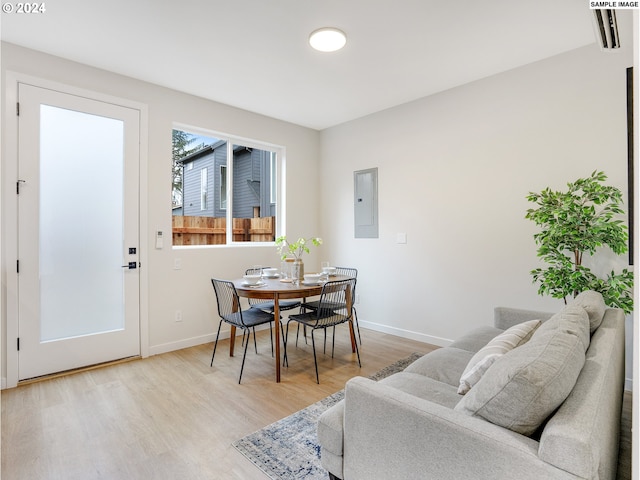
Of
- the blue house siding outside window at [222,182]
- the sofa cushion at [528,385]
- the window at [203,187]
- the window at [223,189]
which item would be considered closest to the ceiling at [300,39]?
the window at [223,189]

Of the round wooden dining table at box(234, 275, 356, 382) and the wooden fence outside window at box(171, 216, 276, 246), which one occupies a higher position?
the wooden fence outside window at box(171, 216, 276, 246)

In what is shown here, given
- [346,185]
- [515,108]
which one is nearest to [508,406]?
[515,108]

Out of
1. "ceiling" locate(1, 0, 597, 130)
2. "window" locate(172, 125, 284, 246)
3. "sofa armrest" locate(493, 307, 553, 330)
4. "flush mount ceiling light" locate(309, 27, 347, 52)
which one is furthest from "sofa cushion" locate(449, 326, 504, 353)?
"window" locate(172, 125, 284, 246)

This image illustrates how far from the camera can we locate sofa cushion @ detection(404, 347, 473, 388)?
1883mm

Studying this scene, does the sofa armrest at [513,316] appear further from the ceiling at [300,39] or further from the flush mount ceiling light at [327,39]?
the flush mount ceiling light at [327,39]

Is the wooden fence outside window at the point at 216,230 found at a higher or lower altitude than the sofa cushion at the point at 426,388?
higher

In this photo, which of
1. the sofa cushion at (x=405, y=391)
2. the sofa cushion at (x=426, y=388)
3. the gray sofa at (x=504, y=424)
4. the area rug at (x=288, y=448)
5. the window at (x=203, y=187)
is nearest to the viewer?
the gray sofa at (x=504, y=424)

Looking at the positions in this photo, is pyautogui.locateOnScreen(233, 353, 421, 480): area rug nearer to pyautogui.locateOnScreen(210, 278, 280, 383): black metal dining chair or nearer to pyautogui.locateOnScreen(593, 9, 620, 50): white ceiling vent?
pyautogui.locateOnScreen(210, 278, 280, 383): black metal dining chair

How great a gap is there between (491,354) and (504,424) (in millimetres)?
480

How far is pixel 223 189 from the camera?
4352 millimetres

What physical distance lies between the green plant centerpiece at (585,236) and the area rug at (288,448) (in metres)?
2.03

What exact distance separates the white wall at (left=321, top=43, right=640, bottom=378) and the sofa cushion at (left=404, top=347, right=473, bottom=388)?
56.9 inches

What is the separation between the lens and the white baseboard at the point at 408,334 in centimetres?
371

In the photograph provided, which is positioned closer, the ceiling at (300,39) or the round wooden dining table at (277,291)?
the ceiling at (300,39)
